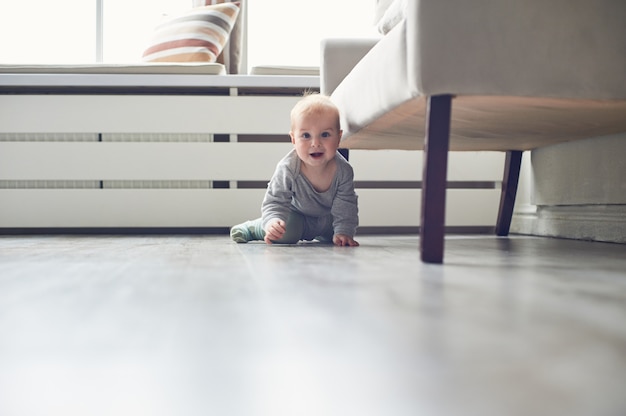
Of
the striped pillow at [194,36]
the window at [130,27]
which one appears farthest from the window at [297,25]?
the striped pillow at [194,36]

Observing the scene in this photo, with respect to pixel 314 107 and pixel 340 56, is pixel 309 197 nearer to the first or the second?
pixel 314 107

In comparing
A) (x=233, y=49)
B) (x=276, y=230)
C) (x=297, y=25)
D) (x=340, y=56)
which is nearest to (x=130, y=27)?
(x=233, y=49)

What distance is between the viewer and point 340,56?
199cm

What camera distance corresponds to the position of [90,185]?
91.8 inches

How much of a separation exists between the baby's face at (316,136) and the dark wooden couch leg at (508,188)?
0.80 m

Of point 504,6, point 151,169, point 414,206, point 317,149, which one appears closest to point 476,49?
point 504,6

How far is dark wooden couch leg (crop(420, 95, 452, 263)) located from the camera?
107 centimetres

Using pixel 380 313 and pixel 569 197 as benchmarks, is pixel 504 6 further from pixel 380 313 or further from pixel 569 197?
pixel 569 197

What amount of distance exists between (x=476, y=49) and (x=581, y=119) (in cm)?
46

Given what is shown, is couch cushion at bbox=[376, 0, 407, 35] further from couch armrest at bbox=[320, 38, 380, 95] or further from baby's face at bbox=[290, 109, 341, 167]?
baby's face at bbox=[290, 109, 341, 167]

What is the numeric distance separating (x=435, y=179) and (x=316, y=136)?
21.5 inches

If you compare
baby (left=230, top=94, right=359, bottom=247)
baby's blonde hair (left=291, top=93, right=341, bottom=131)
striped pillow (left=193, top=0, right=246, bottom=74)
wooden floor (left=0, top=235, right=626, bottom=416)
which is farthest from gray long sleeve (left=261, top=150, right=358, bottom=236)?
striped pillow (left=193, top=0, right=246, bottom=74)

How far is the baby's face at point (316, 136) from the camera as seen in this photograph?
5.09 feet

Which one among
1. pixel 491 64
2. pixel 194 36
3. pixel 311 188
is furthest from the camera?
pixel 194 36
